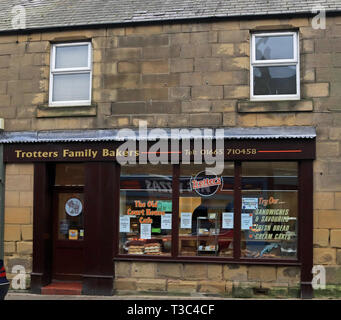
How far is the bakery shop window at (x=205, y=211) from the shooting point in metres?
8.72

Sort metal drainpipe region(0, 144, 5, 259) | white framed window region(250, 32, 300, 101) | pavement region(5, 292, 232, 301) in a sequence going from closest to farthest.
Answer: pavement region(5, 292, 232, 301) < white framed window region(250, 32, 300, 101) < metal drainpipe region(0, 144, 5, 259)

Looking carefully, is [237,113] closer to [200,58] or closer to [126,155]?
[200,58]

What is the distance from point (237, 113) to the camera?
28.3ft

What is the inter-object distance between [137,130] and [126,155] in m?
0.55

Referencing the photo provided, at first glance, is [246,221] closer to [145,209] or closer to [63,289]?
[145,209]

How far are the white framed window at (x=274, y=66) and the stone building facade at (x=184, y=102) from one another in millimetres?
161

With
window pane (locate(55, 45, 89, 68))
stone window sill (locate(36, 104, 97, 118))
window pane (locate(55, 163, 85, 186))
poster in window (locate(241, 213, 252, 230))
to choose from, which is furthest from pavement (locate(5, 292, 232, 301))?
window pane (locate(55, 45, 89, 68))

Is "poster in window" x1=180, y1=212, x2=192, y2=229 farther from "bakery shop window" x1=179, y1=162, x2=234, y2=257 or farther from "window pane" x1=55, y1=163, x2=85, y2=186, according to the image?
"window pane" x1=55, y1=163, x2=85, y2=186

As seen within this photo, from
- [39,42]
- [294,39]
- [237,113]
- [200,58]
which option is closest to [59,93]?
[39,42]

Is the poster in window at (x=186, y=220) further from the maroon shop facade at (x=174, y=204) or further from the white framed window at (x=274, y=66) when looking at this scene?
Result: the white framed window at (x=274, y=66)

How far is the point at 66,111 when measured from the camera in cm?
911

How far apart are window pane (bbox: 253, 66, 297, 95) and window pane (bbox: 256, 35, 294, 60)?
0.24 metres

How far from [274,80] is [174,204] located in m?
3.17

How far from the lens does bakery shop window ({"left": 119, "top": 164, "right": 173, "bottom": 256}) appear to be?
8906mm
